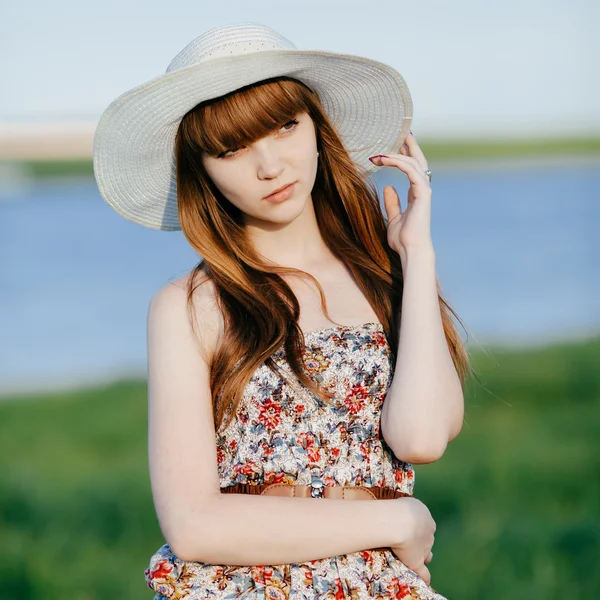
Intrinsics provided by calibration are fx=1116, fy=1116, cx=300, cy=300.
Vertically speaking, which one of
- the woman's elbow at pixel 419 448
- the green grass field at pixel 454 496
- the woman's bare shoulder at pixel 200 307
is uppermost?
the woman's bare shoulder at pixel 200 307

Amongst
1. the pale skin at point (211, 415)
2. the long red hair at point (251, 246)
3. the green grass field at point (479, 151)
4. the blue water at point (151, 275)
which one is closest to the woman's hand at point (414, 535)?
the pale skin at point (211, 415)

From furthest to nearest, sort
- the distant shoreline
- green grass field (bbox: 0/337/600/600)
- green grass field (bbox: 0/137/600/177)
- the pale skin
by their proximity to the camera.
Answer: green grass field (bbox: 0/137/600/177) → the distant shoreline → green grass field (bbox: 0/337/600/600) → the pale skin

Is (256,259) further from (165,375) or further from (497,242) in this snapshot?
(497,242)

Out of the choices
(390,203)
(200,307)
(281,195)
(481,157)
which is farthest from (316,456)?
(481,157)

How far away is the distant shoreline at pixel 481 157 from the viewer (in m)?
40.8

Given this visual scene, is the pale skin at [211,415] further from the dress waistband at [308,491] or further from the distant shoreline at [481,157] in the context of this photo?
the distant shoreline at [481,157]

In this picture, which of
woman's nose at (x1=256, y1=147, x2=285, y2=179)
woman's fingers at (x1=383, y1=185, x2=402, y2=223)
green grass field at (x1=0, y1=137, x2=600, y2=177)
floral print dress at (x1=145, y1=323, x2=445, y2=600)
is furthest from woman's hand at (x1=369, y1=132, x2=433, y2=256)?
Answer: green grass field at (x1=0, y1=137, x2=600, y2=177)

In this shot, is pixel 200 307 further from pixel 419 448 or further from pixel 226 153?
pixel 419 448

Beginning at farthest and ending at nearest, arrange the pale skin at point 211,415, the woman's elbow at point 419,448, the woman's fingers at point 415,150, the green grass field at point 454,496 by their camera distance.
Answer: the green grass field at point 454,496 < the woman's fingers at point 415,150 < the woman's elbow at point 419,448 < the pale skin at point 211,415

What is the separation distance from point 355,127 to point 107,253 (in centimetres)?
1559

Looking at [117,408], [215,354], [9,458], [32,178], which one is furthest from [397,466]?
[32,178]

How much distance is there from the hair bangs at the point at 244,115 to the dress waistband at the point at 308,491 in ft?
2.77

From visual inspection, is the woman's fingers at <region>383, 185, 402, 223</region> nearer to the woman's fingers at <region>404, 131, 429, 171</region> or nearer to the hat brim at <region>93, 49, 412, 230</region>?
the woman's fingers at <region>404, 131, 429, 171</region>

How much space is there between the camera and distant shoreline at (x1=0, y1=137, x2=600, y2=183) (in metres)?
40.8
